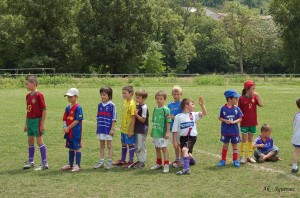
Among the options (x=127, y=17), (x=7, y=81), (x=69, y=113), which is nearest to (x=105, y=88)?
(x=69, y=113)

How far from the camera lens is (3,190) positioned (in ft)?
23.6

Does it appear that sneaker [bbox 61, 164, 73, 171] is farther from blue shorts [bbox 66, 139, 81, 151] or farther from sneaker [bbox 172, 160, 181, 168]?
sneaker [bbox 172, 160, 181, 168]

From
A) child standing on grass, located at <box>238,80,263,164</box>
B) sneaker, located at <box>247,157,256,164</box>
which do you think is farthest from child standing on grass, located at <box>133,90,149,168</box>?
sneaker, located at <box>247,157,256,164</box>

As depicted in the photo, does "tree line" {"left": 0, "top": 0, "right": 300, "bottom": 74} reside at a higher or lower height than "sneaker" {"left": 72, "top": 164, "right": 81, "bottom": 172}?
higher

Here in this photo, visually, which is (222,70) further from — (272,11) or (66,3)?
(66,3)

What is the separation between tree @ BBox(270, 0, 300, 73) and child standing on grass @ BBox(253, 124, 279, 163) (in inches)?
2411

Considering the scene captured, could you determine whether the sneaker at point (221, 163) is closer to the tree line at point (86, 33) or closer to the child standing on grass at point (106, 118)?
the child standing on grass at point (106, 118)

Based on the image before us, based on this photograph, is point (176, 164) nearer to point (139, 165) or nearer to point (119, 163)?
point (139, 165)

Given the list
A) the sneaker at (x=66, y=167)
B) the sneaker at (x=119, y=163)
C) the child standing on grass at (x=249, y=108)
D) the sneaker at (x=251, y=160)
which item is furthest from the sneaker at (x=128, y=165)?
the sneaker at (x=251, y=160)

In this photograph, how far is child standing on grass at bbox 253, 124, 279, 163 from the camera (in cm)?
925

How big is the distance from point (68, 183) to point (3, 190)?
1.07 meters

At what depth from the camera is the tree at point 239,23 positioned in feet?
258

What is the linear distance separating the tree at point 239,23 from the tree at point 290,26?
7.81 metres

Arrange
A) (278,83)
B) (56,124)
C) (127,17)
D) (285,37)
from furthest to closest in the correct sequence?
1. (285,37)
2. (127,17)
3. (278,83)
4. (56,124)
